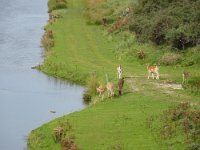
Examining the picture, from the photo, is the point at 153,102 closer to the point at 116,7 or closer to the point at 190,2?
the point at 190,2

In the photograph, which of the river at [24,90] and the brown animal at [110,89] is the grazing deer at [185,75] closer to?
the brown animal at [110,89]

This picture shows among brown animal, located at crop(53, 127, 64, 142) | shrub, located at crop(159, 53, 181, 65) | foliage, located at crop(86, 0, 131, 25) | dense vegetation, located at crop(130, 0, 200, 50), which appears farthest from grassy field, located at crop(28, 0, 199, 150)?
foliage, located at crop(86, 0, 131, 25)

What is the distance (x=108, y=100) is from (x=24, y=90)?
1169 centimetres

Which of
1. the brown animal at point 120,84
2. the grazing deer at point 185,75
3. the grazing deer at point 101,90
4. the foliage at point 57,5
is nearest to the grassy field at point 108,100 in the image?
the brown animal at point 120,84

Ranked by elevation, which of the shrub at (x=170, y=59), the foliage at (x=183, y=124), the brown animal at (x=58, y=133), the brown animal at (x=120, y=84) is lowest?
the brown animal at (x=58, y=133)

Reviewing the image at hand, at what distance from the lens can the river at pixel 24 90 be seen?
151ft

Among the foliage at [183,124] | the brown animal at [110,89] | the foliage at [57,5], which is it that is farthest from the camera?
the foliage at [57,5]

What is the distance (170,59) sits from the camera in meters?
61.1

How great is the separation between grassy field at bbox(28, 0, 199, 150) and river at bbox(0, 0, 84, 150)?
1674mm

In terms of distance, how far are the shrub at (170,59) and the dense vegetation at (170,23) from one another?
11.1 ft

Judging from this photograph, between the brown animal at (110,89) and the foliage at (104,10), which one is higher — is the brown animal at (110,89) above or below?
below

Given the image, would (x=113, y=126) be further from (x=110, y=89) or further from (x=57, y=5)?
(x=57, y=5)

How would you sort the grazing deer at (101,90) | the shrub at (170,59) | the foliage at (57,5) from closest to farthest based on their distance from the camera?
the grazing deer at (101,90) → the shrub at (170,59) → the foliage at (57,5)

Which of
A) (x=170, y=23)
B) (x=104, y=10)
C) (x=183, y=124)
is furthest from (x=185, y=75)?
(x=104, y=10)
